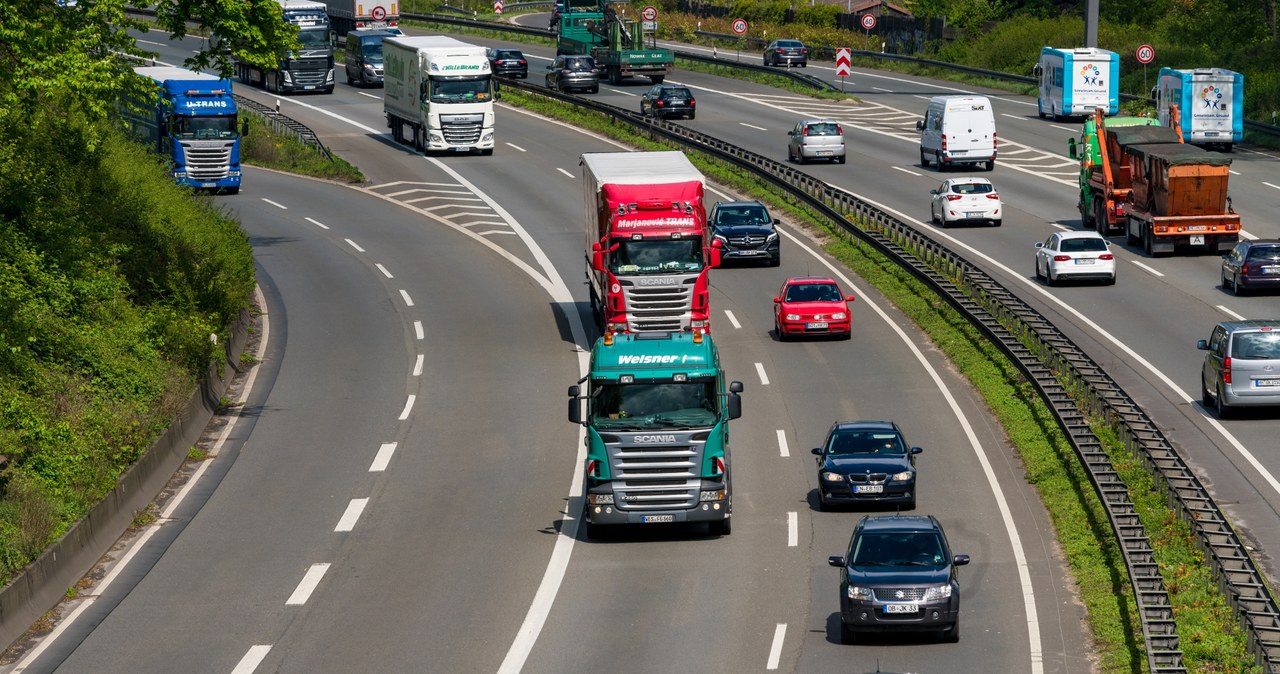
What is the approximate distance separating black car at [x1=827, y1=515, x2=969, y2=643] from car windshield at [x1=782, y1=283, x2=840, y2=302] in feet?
65.4

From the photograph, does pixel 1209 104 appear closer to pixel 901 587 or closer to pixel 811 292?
pixel 811 292

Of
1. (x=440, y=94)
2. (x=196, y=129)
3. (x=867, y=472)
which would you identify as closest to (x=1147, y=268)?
(x=867, y=472)

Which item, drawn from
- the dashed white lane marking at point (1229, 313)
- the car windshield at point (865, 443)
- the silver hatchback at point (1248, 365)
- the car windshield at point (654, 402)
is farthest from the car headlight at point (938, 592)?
the dashed white lane marking at point (1229, 313)

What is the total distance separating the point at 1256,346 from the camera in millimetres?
33969

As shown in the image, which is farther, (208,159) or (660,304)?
(208,159)

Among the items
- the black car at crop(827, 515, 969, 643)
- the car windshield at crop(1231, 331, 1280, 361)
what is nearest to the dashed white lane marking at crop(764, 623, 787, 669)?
the black car at crop(827, 515, 969, 643)

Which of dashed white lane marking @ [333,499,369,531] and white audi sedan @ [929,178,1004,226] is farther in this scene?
white audi sedan @ [929,178,1004,226]

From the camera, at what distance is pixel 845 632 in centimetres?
2248

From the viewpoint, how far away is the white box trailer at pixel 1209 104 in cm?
6869

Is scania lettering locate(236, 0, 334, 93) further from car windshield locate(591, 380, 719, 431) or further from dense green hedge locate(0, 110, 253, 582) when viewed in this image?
car windshield locate(591, 380, 719, 431)

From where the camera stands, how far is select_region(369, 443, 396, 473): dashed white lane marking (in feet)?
106

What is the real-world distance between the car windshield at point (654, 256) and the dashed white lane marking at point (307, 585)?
1423 cm

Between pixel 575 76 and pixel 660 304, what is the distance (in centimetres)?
5167

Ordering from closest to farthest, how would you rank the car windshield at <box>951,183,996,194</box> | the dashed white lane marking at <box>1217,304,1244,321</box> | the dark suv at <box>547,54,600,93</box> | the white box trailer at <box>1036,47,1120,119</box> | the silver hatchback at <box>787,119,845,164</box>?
the dashed white lane marking at <box>1217,304,1244,321</box> → the car windshield at <box>951,183,996,194</box> → the silver hatchback at <box>787,119,845,164</box> → the white box trailer at <box>1036,47,1120,119</box> → the dark suv at <box>547,54,600,93</box>
